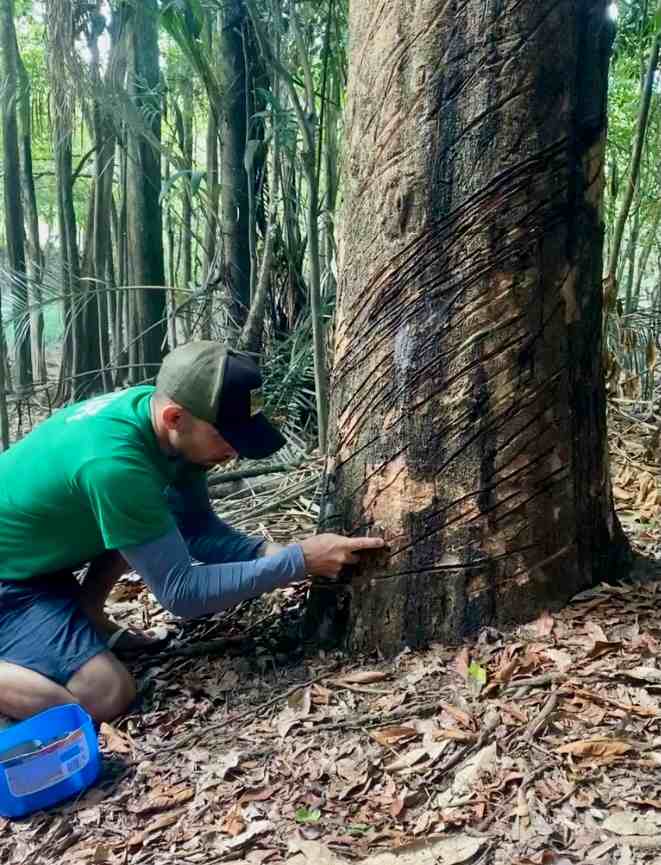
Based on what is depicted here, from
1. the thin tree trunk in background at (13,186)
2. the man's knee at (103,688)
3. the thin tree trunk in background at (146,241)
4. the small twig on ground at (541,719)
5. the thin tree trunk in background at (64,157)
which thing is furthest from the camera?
the thin tree trunk in background at (146,241)

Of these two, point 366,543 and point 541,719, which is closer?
point 541,719

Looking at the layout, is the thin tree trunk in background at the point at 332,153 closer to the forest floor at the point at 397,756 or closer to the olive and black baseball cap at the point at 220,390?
the olive and black baseball cap at the point at 220,390

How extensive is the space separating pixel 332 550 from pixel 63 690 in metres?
0.99

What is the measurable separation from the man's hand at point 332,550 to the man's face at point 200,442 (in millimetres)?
383

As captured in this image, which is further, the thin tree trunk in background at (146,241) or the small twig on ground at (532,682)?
the thin tree trunk in background at (146,241)

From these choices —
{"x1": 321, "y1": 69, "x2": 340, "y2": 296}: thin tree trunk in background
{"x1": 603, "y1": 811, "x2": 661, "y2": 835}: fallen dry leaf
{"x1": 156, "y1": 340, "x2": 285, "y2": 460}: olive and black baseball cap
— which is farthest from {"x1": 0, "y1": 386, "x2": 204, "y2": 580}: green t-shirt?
{"x1": 321, "y1": 69, "x2": 340, "y2": 296}: thin tree trunk in background

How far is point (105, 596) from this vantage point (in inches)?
121

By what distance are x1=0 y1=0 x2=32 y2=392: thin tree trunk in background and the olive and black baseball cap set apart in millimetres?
4144

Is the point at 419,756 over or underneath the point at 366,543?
underneath

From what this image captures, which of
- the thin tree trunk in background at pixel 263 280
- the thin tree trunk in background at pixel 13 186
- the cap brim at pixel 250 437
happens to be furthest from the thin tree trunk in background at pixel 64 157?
the cap brim at pixel 250 437

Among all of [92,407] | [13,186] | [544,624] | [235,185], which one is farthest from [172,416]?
[13,186]

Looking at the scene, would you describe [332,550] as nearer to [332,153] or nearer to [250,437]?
[250,437]

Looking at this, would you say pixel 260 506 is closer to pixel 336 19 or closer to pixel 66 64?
pixel 336 19

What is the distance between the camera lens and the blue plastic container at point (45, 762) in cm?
215
